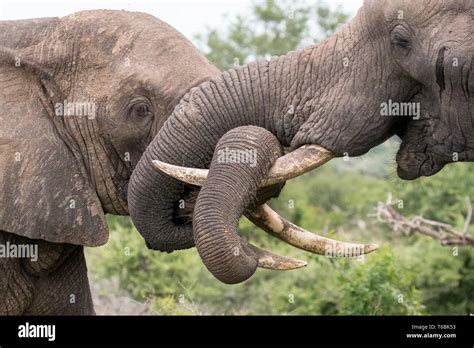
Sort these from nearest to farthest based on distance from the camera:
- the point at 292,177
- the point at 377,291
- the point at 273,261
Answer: the point at 292,177, the point at 273,261, the point at 377,291

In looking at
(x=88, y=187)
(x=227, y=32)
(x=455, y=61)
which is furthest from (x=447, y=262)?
(x=227, y=32)

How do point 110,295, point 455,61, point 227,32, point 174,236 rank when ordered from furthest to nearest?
point 227,32 < point 110,295 < point 174,236 < point 455,61

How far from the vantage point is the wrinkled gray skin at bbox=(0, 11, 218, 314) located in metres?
5.43

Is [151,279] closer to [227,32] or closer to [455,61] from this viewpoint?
[455,61]

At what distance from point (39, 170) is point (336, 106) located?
1537 millimetres

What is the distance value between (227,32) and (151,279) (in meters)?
12.7

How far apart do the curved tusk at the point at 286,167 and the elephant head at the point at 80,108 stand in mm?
701

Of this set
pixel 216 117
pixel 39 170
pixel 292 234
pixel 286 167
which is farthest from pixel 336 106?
pixel 39 170

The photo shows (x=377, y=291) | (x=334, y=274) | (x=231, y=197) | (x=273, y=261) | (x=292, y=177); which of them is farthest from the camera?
(x=334, y=274)

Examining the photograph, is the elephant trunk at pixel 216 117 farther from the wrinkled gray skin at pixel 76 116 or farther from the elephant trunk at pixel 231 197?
the wrinkled gray skin at pixel 76 116

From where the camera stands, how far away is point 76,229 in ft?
17.9

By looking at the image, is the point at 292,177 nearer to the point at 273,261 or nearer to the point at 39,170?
the point at 273,261

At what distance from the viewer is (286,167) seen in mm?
4734

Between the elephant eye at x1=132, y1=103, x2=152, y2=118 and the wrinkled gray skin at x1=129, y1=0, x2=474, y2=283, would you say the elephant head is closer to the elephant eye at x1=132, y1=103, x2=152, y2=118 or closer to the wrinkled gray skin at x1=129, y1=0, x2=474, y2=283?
the elephant eye at x1=132, y1=103, x2=152, y2=118
